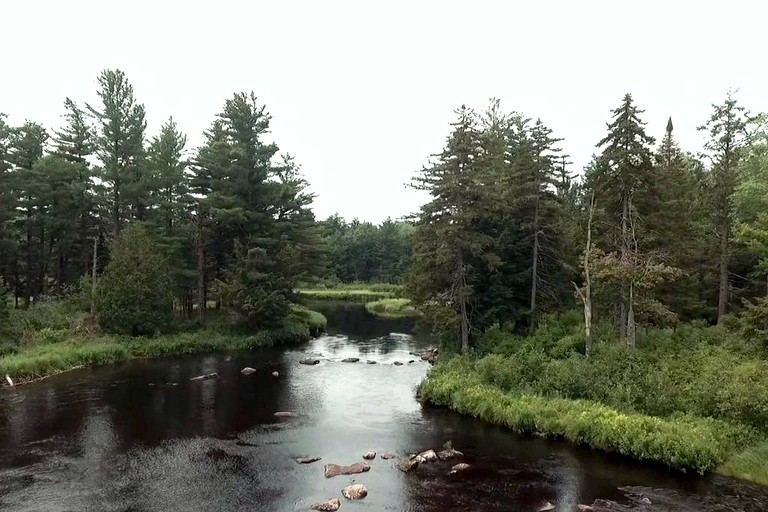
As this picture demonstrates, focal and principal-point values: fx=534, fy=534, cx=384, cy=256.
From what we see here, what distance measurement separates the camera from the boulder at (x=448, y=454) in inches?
852

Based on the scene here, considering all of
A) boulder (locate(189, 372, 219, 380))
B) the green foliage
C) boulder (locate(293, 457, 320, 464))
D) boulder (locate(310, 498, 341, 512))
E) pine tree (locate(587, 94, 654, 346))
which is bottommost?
boulder (locate(293, 457, 320, 464))

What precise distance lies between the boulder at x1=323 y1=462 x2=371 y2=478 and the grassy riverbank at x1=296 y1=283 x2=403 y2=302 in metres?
68.7

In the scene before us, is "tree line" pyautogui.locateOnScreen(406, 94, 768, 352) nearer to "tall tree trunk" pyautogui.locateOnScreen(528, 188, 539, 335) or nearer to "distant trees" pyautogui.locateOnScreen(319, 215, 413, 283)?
"tall tree trunk" pyautogui.locateOnScreen(528, 188, 539, 335)

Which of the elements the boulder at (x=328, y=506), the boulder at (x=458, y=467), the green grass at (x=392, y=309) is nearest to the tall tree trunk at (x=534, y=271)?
the boulder at (x=458, y=467)

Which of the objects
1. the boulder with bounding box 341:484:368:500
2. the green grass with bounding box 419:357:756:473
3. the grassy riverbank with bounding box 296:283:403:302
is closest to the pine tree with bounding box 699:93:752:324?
the green grass with bounding box 419:357:756:473

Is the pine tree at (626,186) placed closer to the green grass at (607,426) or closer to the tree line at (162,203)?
the green grass at (607,426)

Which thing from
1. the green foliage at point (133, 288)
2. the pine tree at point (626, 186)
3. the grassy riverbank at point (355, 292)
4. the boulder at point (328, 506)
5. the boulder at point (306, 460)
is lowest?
the boulder at point (306, 460)

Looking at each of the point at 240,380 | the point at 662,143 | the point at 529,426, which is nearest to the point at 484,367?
the point at 529,426

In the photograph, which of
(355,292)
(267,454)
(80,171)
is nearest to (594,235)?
(267,454)

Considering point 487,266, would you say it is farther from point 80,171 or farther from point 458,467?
point 80,171

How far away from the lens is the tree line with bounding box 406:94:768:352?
2958cm

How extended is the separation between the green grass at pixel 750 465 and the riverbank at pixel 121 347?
35.5 metres

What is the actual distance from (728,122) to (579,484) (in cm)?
2622

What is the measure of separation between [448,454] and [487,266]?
54.0 feet
